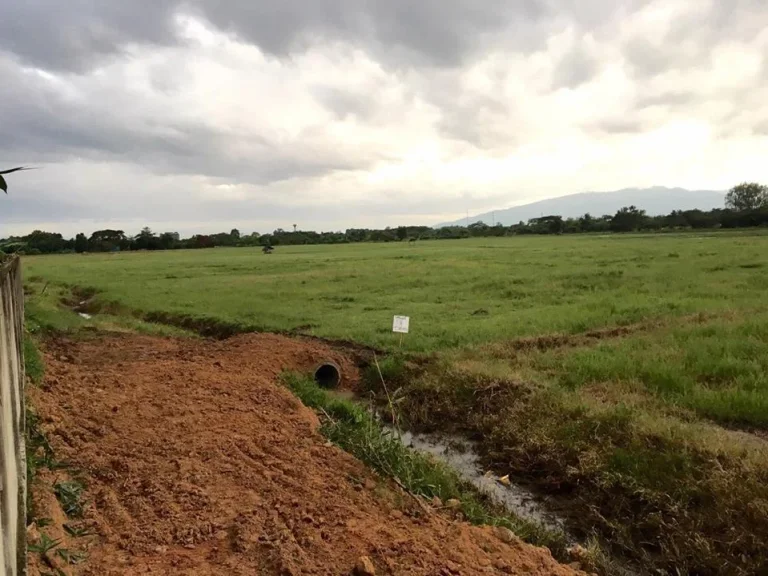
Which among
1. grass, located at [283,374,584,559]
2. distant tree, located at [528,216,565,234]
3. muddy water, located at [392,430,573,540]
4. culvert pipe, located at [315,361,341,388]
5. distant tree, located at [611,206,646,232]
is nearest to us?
grass, located at [283,374,584,559]

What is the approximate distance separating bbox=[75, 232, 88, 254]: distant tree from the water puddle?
6218 cm

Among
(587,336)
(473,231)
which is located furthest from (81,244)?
(587,336)

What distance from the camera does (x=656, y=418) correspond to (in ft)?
23.0

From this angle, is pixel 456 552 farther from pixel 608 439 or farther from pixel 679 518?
pixel 608 439

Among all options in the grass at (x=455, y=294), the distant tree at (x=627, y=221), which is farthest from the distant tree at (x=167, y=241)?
the distant tree at (x=627, y=221)

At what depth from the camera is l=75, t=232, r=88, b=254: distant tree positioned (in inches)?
2405

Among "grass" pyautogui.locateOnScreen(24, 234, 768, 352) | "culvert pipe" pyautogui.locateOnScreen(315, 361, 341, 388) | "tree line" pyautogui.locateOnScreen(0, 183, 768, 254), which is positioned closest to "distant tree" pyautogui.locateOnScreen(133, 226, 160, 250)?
"tree line" pyautogui.locateOnScreen(0, 183, 768, 254)

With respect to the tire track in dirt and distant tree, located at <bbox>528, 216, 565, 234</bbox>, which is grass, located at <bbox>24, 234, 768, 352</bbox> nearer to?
the tire track in dirt

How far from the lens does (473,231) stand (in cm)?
9019

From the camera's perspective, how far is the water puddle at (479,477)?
6039 mm

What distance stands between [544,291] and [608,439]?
11626mm

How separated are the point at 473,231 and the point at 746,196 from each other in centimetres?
4132

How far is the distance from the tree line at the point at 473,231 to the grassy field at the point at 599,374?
43.1m

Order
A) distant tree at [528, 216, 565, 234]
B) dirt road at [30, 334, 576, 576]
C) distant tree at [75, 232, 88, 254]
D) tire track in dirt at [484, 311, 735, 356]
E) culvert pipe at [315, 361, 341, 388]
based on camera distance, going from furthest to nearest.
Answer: distant tree at [528, 216, 565, 234], distant tree at [75, 232, 88, 254], tire track in dirt at [484, 311, 735, 356], culvert pipe at [315, 361, 341, 388], dirt road at [30, 334, 576, 576]
